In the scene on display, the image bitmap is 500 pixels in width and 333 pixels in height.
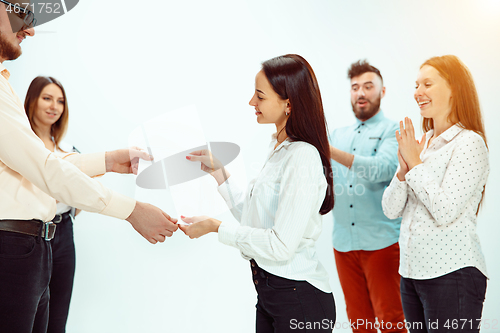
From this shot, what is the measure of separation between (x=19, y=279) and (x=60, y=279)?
100 cm

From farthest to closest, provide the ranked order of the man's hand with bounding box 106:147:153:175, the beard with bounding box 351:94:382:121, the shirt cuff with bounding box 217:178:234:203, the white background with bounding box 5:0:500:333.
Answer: the white background with bounding box 5:0:500:333
the beard with bounding box 351:94:382:121
the man's hand with bounding box 106:147:153:175
the shirt cuff with bounding box 217:178:234:203

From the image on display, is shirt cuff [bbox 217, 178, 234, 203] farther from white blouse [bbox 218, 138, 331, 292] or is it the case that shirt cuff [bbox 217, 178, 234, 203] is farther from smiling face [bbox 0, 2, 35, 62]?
smiling face [bbox 0, 2, 35, 62]

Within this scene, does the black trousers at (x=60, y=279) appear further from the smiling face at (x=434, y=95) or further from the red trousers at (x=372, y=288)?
the smiling face at (x=434, y=95)

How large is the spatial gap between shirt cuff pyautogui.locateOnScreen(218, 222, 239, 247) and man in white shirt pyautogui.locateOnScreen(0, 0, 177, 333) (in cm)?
39

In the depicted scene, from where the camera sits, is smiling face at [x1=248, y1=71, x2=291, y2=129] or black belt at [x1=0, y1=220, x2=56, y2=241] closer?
black belt at [x1=0, y1=220, x2=56, y2=241]

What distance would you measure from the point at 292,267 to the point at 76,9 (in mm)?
2543

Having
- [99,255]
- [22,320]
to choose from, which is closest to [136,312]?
[99,255]

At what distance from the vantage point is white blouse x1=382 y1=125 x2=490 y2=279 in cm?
146

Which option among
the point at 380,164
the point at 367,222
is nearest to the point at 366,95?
the point at 380,164

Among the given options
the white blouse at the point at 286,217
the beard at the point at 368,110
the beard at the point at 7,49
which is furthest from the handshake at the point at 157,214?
the beard at the point at 368,110

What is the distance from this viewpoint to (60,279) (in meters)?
2.06

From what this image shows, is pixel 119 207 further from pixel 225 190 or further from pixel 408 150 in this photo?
pixel 408 150

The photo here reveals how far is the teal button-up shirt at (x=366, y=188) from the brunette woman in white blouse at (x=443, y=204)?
505mm

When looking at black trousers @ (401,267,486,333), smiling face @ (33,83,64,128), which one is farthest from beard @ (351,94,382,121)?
smiling face @ (33,83,64,128)
